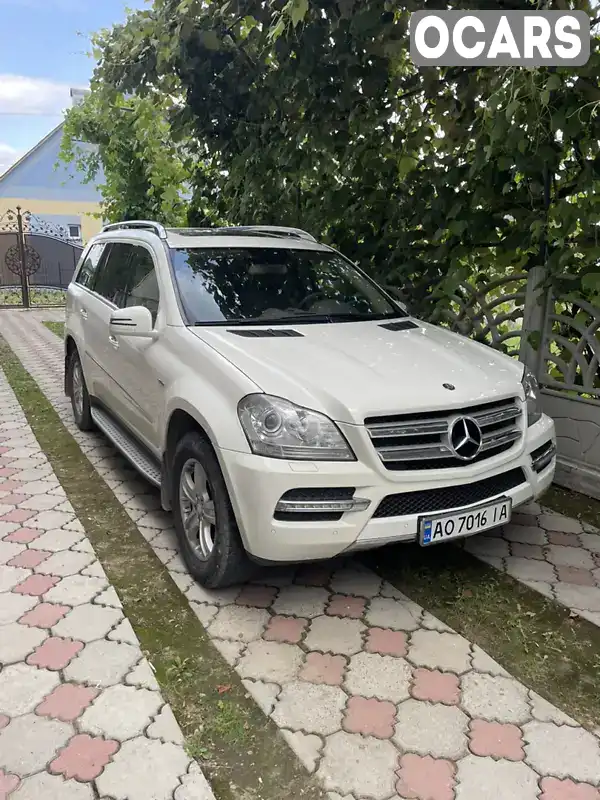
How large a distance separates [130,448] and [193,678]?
193cm

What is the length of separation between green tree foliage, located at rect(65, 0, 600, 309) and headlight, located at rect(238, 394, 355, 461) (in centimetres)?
222

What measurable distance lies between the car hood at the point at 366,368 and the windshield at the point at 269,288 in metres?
0.19

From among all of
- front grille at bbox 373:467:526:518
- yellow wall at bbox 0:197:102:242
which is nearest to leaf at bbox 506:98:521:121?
front grille at bbox 373:467:526:518

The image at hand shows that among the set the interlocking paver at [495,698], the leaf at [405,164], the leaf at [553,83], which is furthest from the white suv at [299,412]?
the leaf at [405,164]

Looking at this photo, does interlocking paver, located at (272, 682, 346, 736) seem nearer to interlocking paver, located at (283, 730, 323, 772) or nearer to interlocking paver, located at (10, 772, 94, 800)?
interlocking paver, located at (283, 730, 323, 772)

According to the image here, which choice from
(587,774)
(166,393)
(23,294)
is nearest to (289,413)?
(166,393)

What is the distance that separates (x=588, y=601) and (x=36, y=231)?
A: 18.7m

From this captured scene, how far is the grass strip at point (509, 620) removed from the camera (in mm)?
2570

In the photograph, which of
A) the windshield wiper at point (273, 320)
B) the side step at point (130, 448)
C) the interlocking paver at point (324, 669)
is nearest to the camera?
the interlocking paver at point (324, 669)

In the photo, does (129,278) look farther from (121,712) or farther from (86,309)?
(121,712)

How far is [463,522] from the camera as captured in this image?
9.70ft

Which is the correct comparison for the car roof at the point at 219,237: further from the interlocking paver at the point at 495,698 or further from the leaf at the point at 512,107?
the interlocking paver at the point at 495,698

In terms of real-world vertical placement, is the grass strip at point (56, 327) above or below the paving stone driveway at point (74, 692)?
below

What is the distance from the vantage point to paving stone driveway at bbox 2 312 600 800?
2.12m
